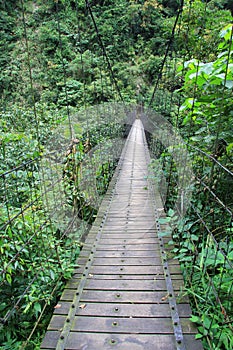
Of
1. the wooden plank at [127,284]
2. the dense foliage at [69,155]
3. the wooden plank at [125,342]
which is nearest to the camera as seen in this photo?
the wooden plank at [125,342]

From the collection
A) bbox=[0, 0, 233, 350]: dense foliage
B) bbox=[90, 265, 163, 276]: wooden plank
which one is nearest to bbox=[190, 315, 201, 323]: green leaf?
bbox=[0, 0, 233, 350]: dense foliage

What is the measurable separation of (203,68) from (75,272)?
119cm

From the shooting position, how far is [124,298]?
3.90 ft

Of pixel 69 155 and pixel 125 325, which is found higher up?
pixel 69 155

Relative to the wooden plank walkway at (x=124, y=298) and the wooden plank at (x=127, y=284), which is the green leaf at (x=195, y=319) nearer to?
the wooden plank walkway at (x=124, y=298)

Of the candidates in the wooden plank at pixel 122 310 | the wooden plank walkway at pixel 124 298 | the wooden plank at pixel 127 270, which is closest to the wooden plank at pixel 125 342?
the wooden plank walkway at pixel 124 298

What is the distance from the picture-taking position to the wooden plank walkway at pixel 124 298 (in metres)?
0.98

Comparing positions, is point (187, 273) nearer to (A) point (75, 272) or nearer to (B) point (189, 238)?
(B) point (189, 238)

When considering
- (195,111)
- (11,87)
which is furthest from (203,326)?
(11,87)

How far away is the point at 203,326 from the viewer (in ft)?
3.15

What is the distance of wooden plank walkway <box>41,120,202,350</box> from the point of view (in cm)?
98

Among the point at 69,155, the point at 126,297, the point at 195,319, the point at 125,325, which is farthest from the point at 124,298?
the point at 69,155

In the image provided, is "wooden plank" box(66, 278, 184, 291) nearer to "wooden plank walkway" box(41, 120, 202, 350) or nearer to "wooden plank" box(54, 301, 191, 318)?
"wooden plank walkway" box(41, 120, 202, 350)

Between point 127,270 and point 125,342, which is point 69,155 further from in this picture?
point 125,342
